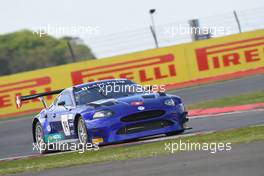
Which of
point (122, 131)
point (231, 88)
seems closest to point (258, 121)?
point (122, 131)

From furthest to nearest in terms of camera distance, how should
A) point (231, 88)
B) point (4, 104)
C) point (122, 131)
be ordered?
point (4, 104) < point (231, 88) < point (122, 131)

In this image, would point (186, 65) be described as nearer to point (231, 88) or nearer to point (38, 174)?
point (231, 88)

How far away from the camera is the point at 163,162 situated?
8805mm

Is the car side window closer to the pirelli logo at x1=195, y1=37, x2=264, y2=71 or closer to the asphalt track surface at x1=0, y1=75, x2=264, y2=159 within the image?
the asphalt track surface at x1=0, y1=75, x2=264, y2=159

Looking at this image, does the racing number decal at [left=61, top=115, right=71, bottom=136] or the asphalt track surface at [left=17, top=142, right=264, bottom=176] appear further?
the racing number decal at [left=61, top=115, right=71, bottom=136]

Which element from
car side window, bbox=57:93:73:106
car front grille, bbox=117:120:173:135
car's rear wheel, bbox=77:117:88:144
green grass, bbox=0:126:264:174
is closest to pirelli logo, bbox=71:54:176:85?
car side window, bbox=57:93:73:106

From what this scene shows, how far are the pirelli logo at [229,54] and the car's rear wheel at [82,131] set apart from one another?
1439 cm

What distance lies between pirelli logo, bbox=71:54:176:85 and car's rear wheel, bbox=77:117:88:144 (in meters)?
14.0

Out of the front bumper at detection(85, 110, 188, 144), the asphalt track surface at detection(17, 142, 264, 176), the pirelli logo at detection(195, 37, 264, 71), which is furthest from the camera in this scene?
the pirelli logo at detection(195, 37, 264, 71)

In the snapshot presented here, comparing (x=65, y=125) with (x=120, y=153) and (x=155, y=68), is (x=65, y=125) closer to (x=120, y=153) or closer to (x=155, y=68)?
(x=120, y=153)

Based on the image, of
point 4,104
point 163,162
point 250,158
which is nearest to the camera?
point 250,158

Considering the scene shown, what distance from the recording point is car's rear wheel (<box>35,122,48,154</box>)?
14.6m

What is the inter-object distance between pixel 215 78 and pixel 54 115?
13.8m

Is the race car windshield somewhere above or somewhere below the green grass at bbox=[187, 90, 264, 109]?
above
